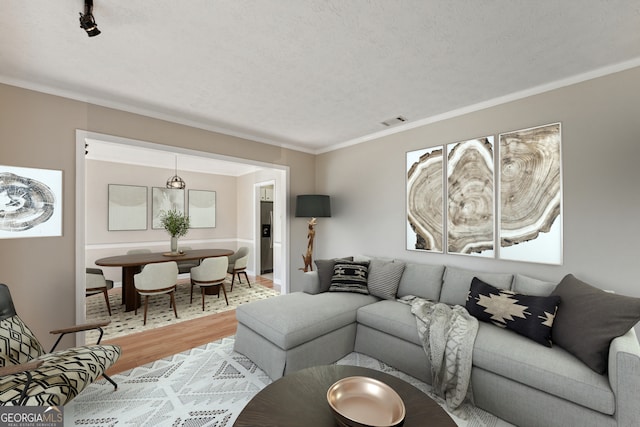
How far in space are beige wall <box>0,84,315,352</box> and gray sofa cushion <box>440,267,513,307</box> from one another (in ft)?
12.3

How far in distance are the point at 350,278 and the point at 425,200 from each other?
1.34m

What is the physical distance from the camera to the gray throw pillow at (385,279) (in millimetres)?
3084

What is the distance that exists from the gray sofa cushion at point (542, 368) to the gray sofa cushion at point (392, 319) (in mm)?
509

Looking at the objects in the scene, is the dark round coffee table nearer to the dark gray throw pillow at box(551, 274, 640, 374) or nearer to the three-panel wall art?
the dark gray throw pillow at box(551, 274, 640, 374)

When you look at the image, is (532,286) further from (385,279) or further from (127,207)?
(127,207)

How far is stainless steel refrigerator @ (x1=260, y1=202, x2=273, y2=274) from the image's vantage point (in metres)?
6.57

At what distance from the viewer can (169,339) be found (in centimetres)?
308

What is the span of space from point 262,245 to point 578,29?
240 inches

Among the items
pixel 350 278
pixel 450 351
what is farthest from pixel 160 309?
pixel 450 351

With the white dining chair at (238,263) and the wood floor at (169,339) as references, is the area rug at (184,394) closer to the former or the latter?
the wood floor at (169,339)

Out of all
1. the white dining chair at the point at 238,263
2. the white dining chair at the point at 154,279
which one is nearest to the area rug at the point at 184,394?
the white dining chair at the point at 154,279

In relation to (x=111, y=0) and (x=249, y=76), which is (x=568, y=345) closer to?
(x=249, y=76)

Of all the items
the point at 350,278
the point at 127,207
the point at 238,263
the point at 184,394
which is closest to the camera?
the point at 184,394

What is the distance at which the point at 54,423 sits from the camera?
5.10 feet
